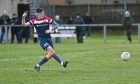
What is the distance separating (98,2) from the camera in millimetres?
58719

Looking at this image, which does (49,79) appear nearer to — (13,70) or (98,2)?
(13,70)

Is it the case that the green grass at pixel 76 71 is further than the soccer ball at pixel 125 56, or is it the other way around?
the soccer ball at pixel 125 56

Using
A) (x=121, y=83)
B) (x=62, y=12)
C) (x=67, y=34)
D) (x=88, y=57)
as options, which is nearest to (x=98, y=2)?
(x=62, y=12)

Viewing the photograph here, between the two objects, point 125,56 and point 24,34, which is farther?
point 24,34

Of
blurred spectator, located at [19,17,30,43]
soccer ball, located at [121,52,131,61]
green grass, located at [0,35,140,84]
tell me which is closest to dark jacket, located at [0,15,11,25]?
blurred spectator, located at [19,17,30,43]

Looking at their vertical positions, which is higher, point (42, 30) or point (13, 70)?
point (42, 30)

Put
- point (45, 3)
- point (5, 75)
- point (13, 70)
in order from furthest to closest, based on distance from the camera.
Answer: point (45, 3) < point (13, 70) < point (5, 75)

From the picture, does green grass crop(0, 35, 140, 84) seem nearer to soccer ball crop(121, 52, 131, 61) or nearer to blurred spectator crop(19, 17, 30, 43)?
soccer ball crop(121, 52, 131, 61)

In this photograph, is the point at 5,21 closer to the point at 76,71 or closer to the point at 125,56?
the point at 125,56

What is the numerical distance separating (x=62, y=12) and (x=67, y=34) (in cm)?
2087

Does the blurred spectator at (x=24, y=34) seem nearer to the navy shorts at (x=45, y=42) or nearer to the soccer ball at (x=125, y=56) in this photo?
the soccer ball at (x=125, y=56)

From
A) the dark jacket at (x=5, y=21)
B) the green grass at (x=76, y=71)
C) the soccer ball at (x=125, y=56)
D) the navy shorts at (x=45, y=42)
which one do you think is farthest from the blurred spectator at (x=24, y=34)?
the navy shorts at (x=45, y=42)

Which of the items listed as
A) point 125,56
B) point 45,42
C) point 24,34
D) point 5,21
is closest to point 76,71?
point 45,42

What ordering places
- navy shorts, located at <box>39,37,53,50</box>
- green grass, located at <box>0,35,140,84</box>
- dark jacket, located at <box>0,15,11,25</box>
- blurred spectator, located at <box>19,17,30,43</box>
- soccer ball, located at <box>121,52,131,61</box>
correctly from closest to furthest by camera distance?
green grass, located at <box>0,35,140,84</box>
navy shorts, located at <box>39,37,53,50</box>
soccer ball, located at <box>121,52,131,61</box>
blurred spectator, located at <box>19,17,30,43</box>
dark jacket, located at <box>0,15,11,25</box>
